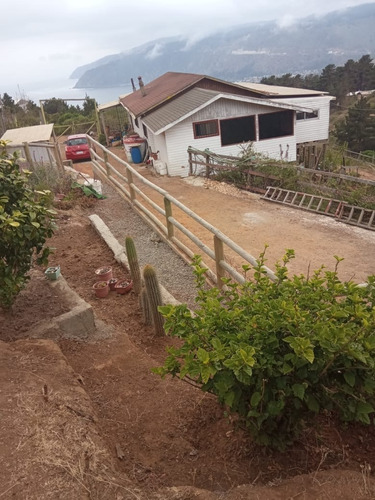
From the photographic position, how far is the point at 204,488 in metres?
2.31

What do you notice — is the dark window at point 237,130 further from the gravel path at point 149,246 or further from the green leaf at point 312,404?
the green leaf at point 312,404

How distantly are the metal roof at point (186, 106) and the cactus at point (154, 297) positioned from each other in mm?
14346

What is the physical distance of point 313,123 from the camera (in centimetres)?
2312

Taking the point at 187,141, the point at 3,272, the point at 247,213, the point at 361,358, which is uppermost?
the point at 361,358

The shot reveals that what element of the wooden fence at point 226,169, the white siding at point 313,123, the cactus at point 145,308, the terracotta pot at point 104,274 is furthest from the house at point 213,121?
the cactus at point 145,308

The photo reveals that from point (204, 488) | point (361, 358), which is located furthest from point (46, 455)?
point (361, 358)

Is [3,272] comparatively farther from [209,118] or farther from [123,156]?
[123,156]

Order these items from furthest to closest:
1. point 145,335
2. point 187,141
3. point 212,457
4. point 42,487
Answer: point 187,141
point 145,335
point 212,457
point 42,487

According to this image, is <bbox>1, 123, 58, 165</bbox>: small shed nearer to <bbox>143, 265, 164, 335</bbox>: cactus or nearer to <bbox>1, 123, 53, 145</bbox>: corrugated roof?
<bbox>1, 123, 53, 145</bbox>: corrugated roof

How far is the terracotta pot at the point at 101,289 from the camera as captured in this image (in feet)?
18.2

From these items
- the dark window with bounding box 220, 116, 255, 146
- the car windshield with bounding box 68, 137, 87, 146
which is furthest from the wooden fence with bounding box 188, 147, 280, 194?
the car windshield with bounding box 68, 137, 87, 146

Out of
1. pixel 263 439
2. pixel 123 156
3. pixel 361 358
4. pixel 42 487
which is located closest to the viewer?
pixel 361 358

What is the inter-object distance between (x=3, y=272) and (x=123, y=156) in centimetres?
2112

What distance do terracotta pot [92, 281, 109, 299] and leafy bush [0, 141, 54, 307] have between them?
1.48 metres
